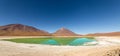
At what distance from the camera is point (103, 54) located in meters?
8.26

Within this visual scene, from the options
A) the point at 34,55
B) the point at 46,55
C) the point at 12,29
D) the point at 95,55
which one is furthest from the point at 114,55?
the point at 12,29

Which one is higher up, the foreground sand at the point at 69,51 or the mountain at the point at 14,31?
the mountain at the point at 14,31

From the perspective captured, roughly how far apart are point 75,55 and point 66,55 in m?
0.62

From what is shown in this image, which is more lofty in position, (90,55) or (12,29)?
(12,29)

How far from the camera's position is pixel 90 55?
29.5 ft

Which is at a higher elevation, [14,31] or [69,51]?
[14,31]

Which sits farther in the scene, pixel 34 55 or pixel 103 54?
pixel 34 55

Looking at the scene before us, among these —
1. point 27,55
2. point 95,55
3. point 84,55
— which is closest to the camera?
point 95,55

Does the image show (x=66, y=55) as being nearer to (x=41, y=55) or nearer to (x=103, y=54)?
(x=41, y=55)

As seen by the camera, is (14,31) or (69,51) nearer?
(69,51)

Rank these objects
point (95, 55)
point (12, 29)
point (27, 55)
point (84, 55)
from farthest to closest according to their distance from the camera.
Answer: point (12, 29)
point (27, 55)
point (84, 55)
point (95, 55)

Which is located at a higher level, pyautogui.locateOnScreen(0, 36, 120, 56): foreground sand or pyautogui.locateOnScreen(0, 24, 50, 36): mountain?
pyautogui.locateOnScreen(0, 24, 50, 36): mountain

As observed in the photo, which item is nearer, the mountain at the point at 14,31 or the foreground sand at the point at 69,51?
the foreground sand at the point at 69,51

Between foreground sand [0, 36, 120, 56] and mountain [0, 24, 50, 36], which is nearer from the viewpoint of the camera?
foreground sand [0, 36, 120, 56]
